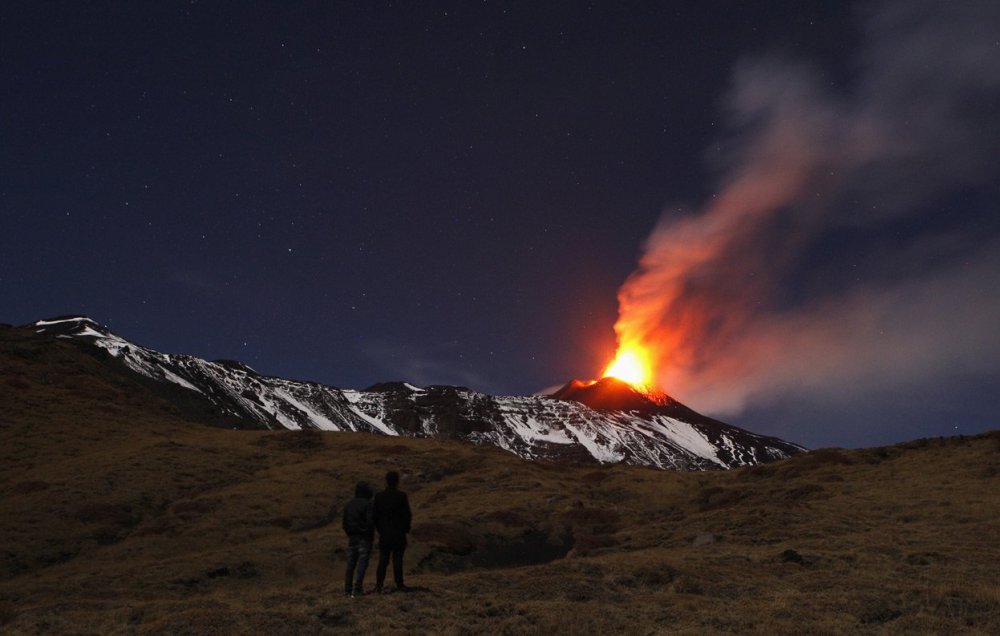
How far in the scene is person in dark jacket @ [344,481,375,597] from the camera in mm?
17578

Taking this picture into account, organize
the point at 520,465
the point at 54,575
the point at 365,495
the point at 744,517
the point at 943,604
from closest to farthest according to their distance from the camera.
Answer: the point at 943,604 → the point at 365,495 → the point at 54,575 → the point at 744,517 → the point at 520,465

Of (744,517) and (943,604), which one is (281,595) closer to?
(943,604)

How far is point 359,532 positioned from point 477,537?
18.3 m

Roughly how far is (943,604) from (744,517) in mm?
18764

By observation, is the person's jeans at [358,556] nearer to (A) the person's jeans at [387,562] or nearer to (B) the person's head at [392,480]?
(A) the person's jeans at [387,562]

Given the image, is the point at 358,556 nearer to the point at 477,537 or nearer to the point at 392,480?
the point at 392,480

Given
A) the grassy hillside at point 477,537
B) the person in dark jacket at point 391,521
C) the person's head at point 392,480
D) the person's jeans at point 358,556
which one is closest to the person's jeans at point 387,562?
the person in dark jacket at point 391,521

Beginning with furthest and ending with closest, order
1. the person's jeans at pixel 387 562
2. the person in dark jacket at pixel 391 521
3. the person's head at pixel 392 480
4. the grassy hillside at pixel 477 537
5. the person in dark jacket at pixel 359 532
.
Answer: the person's head at pixel 392 480, the person's jeans at pixel 387 562, the person in dark jacket at pixel 359 532, the person in dark jacket at pixel 391 521, the grassy hillside at pixel 477 537

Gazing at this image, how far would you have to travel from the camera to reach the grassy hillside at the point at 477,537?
16.2 m

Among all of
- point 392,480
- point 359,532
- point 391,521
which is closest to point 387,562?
point 359,532

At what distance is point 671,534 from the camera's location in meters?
33.4

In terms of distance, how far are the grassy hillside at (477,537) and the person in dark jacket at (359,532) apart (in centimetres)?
75

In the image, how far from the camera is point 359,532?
17594 mm

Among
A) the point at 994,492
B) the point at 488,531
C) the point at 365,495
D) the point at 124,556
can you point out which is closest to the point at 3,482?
the point at 124,556
